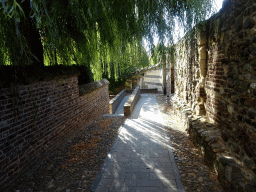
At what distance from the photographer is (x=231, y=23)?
314 centimetres

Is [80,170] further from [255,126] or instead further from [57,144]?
[255,126]

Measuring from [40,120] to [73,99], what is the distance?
176 cm

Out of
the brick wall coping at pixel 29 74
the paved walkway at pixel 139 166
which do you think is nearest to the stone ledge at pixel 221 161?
the paved walkway at pixel 139 166

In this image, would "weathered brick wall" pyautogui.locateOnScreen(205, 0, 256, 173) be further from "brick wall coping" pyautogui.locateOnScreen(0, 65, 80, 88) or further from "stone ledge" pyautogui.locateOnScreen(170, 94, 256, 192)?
"brick wall coping" pyautogui.locateOnScreen(0, 65, 80, 88)

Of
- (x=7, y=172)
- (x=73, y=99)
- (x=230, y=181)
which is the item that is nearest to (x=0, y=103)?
(x=7, y=172)

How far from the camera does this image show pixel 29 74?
132 inches

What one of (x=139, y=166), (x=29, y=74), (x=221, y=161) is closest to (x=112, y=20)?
(x=29, y=74)

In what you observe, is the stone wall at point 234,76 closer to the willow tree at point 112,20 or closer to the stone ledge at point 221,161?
the stone ledge at point 221,161

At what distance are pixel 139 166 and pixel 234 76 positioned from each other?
2526mm

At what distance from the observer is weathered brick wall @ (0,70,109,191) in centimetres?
279

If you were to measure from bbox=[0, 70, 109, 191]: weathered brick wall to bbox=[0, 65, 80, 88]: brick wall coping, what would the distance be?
0.12m

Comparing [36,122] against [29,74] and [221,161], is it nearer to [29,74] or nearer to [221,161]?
[29,74]

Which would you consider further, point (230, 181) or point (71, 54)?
point (71, 54)

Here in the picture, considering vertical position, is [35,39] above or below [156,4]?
below
